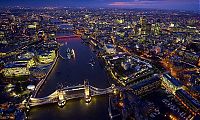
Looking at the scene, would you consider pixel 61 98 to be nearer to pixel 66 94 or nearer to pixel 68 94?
pixel 66 94

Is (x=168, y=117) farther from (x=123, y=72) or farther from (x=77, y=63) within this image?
(x=77, y=63)

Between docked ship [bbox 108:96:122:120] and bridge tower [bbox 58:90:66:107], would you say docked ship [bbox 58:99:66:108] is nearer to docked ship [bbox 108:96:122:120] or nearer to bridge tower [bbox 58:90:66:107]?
bridge tower [bbox 58:90:66:107]

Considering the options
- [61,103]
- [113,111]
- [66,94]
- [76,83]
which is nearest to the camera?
[113,111]

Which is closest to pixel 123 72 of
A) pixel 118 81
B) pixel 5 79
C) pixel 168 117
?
pixel 118 81

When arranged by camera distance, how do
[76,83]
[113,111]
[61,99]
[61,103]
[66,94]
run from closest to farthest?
1. [113,111]
2. [61,103]
3. [61,99]
4. [66,94]
5. [76,83]

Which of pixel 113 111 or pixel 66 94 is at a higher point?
pixel 66 94

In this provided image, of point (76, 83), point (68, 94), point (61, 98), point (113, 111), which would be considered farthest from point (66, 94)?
point (113, 111)

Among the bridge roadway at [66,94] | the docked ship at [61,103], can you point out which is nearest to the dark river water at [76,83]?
the docked ship at [61,103]
